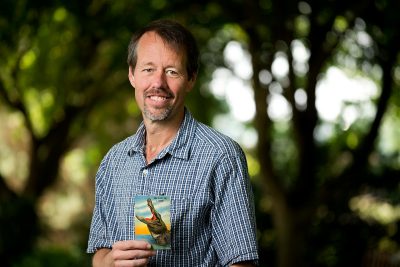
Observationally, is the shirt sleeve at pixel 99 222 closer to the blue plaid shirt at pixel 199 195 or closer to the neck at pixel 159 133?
the blue plaid shirt at pixel 199 195

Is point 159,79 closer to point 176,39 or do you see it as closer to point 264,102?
point 176,39

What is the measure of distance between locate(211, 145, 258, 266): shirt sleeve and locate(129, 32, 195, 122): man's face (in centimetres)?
30

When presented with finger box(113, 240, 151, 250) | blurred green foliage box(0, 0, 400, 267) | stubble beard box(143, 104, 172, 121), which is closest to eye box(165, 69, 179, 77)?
stubble beard box(143, 104, 172, 121)

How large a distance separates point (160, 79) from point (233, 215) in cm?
57

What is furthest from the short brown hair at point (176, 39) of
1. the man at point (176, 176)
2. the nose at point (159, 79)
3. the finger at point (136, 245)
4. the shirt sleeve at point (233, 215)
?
the finger at point (136, 245)

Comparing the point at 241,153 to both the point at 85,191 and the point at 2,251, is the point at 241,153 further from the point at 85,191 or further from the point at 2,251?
the point at 85,191

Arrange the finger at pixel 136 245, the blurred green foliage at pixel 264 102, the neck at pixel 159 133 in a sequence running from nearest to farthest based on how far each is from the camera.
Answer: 1. the finger at pixel 136 245
2. the neck at pixel 159 133
3. the blurred green foliage at pixel 264 102

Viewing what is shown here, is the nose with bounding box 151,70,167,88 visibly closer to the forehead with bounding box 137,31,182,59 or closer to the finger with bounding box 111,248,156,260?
the forehead with bounding box 137,31,182,59

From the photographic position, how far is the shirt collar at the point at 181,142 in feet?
8.98

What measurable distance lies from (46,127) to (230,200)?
32.0 feet

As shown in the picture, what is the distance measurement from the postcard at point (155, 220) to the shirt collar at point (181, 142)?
22 centimetres

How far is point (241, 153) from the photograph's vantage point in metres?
2.71

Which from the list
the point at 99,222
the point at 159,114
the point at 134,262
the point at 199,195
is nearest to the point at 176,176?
the point at 199,195

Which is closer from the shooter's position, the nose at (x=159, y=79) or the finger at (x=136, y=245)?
the finger at (x=136, y=245)
